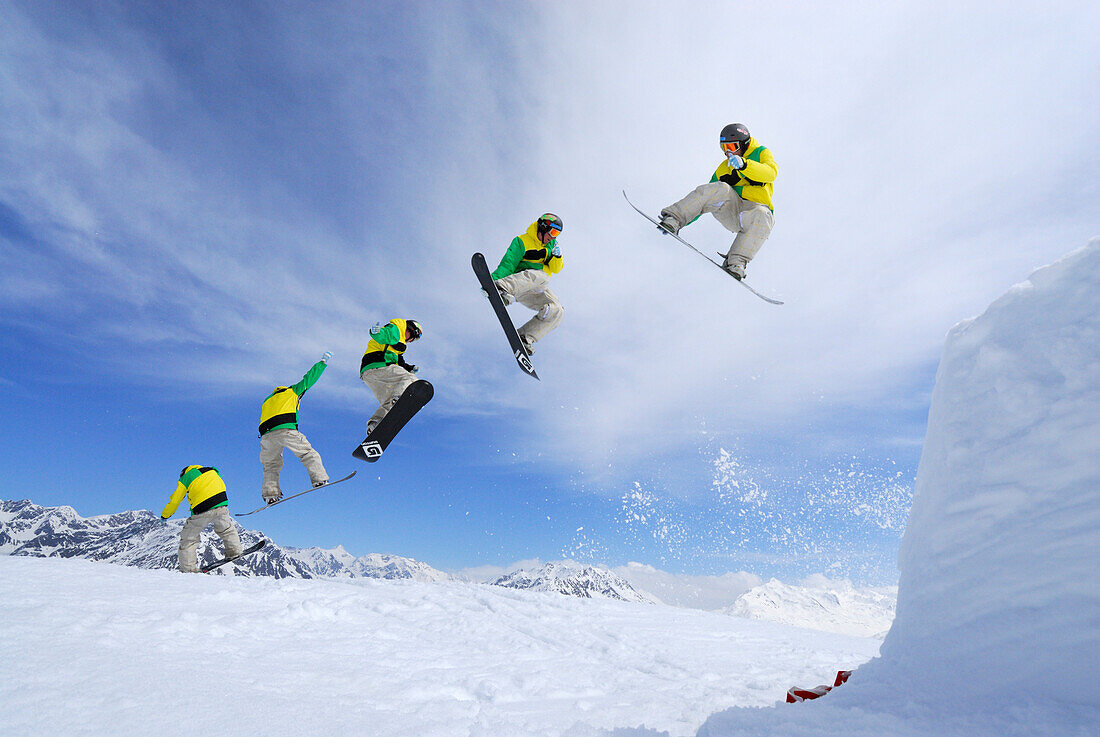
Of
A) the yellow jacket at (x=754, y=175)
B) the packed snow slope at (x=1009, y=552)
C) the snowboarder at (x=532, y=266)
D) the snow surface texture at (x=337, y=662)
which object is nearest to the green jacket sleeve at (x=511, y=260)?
the snowboarder at (x=532, y=266)

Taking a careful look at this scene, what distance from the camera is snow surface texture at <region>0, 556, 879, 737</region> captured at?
3041mm

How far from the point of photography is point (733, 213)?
9.19 m

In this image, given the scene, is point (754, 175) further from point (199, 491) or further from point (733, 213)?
point (199, 491)

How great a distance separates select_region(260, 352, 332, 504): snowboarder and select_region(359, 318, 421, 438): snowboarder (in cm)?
186

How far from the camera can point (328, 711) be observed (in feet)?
11.0

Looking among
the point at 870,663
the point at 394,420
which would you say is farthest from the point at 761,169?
the point at 394,420

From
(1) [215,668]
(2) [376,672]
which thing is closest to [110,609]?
(1) [215,668]

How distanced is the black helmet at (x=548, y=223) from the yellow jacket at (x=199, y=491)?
32.5 ft

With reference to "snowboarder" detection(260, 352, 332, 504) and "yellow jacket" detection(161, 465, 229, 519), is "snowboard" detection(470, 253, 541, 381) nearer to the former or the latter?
"snowboarder" detection(260, 352, 332, 504)

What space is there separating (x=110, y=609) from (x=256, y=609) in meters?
1.29

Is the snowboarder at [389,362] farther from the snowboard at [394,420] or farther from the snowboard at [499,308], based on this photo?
the snowboard at [499,308]

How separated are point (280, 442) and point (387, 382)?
3178 millimetres

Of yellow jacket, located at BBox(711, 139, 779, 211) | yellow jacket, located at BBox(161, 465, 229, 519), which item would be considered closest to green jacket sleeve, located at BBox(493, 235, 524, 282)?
yellow jacket, located at BBox(711, 139, 779, 211)

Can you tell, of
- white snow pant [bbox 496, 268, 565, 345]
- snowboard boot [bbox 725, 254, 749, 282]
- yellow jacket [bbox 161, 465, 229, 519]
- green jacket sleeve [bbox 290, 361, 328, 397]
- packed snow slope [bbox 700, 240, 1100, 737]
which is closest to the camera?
packed snow slope [bbox 700, 240, 1100, 737]
